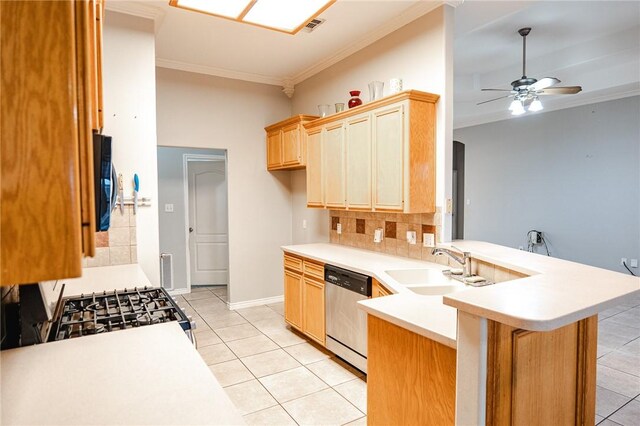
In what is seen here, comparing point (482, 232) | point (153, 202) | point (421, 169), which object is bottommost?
point (482, 232)

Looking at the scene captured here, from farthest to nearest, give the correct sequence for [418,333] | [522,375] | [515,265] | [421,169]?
[421,169] < [515,265] < [418,333] < [522,375]

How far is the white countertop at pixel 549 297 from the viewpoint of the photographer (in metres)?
1.17

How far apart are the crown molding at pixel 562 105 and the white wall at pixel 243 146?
4.60m

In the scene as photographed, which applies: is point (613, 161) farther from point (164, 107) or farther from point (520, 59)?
point (164, 107)

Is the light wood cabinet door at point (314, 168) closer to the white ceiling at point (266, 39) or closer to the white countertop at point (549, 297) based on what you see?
the white ceiling at point (266, 39)

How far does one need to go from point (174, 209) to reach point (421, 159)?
13.2 ft

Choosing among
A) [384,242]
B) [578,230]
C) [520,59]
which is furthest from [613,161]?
[384,242]

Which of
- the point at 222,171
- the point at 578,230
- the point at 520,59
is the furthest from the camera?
the point at 578,230

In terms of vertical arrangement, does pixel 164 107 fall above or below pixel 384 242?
above

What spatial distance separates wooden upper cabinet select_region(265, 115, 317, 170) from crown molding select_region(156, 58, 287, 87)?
0.67 meters

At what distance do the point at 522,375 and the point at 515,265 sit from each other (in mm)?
886

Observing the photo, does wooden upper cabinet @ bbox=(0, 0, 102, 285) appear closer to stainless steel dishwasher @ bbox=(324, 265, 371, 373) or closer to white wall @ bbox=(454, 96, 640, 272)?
stainless steel dishwasher @ bbox=(324, 265, 371, 373)

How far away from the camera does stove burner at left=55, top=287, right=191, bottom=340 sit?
5.49ft

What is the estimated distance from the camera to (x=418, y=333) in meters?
1.64
